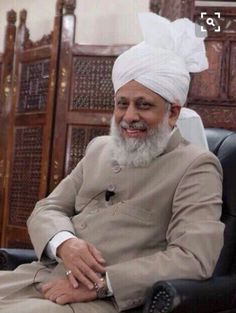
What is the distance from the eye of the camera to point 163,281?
1.30 m

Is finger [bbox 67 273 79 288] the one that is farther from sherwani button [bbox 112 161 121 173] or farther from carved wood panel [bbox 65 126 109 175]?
carved wood panel [bbox 65 126 109 175]

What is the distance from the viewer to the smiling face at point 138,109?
65.1 inches

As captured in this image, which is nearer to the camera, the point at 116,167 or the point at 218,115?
the point at 116,167

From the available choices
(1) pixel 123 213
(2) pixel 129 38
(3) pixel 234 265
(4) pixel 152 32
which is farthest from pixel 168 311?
(2) pixel 129 38

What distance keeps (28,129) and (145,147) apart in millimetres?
2163

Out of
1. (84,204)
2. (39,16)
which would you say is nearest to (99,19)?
(39,16)

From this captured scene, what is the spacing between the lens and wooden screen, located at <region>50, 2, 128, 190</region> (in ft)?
11.3

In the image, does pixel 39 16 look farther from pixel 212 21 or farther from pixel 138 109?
pixel 138 109

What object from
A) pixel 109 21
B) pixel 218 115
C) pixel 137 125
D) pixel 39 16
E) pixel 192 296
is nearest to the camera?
pixel 192 296

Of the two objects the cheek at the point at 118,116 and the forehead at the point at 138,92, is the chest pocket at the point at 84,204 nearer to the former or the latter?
the cheek at the point at 118,116

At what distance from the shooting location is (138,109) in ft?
5.45

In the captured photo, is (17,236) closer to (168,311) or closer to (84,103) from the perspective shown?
(84,103)

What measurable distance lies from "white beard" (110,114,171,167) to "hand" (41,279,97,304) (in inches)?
18.7

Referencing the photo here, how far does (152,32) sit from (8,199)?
2.37m
